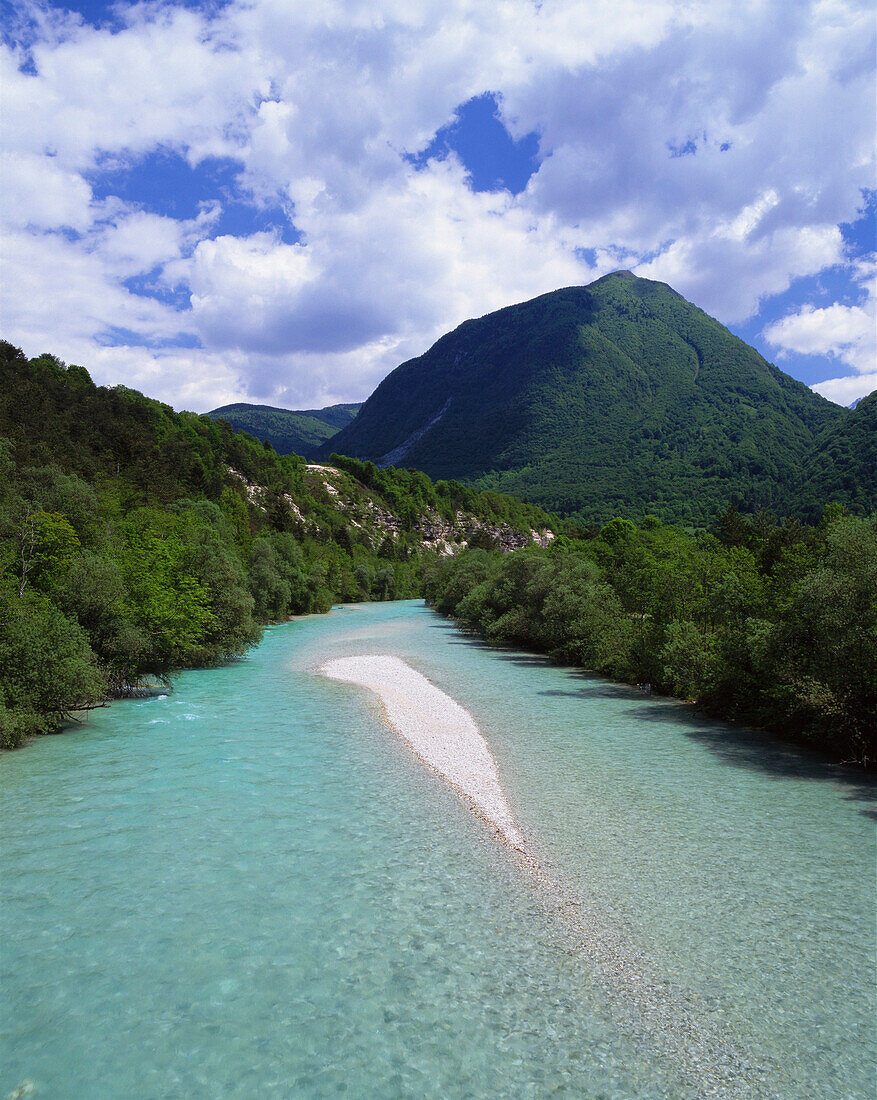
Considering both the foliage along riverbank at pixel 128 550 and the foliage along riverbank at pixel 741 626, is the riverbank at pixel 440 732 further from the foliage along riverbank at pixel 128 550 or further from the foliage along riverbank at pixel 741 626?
the foliage along riverbank at pixel 741 626

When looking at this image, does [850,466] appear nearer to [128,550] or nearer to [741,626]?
[741,626]

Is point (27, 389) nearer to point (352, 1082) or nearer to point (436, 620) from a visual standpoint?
point (436, 620)

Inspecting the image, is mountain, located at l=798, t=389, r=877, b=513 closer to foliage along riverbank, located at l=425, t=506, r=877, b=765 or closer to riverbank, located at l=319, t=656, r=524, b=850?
foliage along riverbank, located at l=425, t=506, r=877, b=765

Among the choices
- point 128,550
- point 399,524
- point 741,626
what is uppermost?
point 399,524

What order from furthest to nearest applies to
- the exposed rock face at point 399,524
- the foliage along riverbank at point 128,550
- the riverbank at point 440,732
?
1. the exposed rock face at point 399,524
2. the foliage along riverbank at point 128,550
3. the riverbank at point 440,732

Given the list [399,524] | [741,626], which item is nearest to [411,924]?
[741,626]

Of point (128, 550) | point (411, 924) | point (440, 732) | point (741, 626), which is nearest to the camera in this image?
point (411, 924)

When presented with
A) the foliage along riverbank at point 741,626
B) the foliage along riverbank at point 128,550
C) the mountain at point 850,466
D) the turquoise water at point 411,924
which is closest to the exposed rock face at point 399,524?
the foliage along riverbank at point 128,550

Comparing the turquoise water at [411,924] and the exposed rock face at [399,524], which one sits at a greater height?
the exposed rock face at [399,524]
